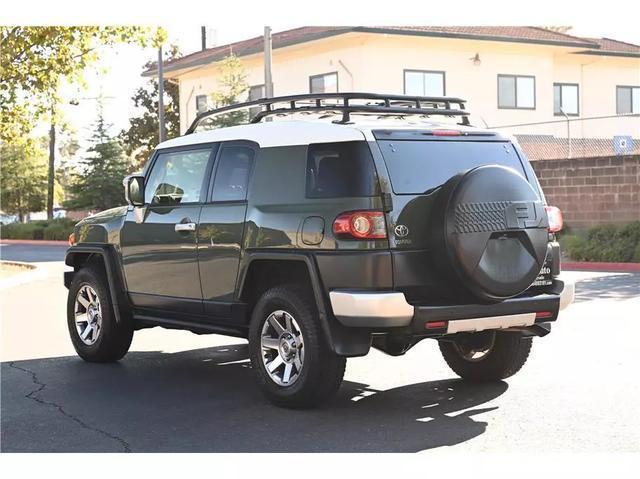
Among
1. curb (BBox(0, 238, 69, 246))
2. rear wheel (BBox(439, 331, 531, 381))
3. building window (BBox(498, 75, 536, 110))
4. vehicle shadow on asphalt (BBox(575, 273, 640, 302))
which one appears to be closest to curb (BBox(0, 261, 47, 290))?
vehicle shadow on asphalt (BBox(575, 273, 640, 302))

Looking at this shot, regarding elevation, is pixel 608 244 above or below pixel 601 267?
above

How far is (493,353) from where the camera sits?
7566mm

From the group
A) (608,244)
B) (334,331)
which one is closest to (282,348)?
(334,331)

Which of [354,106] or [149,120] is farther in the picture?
[149,120]

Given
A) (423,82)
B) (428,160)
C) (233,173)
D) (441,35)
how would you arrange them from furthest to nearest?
(423,82), (441,35), (233,173), (428,160)

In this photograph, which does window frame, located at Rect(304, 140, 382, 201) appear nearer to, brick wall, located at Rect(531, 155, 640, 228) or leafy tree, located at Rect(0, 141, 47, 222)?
brick wall, located at Rect(531, 155, 640, 228)

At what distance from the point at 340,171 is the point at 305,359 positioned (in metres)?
1.32

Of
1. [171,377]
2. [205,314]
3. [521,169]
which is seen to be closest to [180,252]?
[205,314]

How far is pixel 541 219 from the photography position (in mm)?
6645

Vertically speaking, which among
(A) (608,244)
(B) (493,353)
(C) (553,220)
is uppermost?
(C) (553,220)

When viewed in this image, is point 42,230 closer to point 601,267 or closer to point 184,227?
point 601,267

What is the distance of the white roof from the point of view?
664cm

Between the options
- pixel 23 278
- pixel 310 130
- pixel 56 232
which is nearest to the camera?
pixel 310 130

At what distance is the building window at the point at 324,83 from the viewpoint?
33.2 metres
